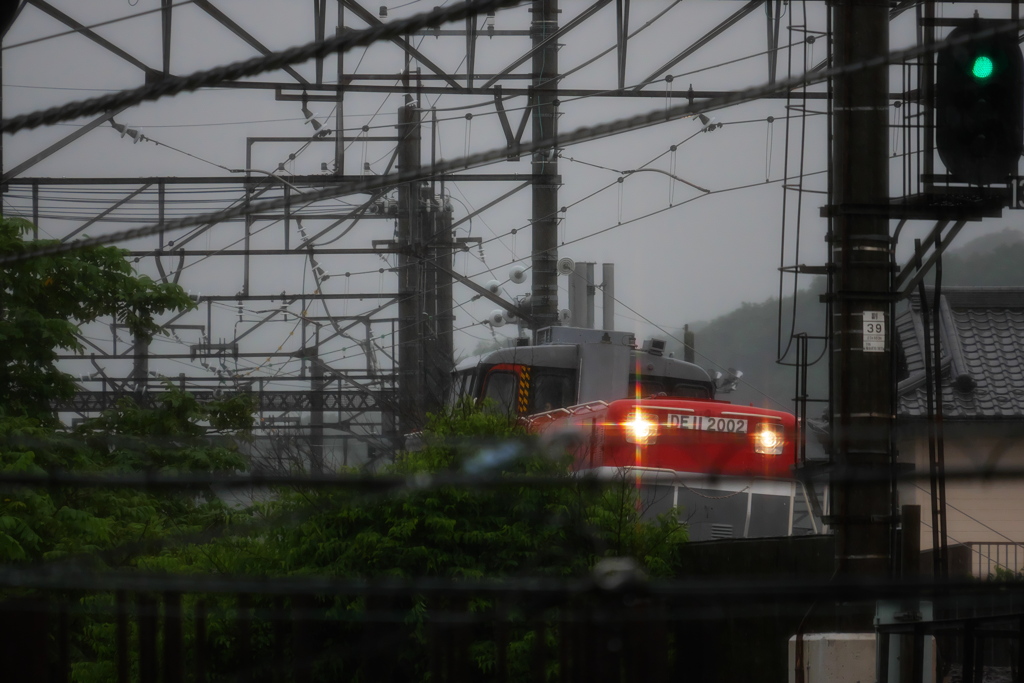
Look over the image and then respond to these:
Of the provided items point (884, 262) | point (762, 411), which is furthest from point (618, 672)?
point (762, 411)

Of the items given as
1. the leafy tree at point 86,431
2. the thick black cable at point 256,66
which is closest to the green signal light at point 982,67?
the thick black cable at point 256,66

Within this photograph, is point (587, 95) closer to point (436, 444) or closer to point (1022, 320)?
point (436, 444)

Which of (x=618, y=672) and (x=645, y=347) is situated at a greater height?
(x=645, y=347)

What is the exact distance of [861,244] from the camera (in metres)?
7.04

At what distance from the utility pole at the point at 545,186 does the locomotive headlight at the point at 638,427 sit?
4569 mm

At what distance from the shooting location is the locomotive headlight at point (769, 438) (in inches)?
466

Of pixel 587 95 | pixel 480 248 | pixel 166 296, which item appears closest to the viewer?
pixel 166 296

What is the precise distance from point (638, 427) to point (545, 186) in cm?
565

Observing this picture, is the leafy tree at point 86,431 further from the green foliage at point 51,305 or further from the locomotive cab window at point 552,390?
the locomotive cab window at point 552,390

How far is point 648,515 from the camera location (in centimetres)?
1173

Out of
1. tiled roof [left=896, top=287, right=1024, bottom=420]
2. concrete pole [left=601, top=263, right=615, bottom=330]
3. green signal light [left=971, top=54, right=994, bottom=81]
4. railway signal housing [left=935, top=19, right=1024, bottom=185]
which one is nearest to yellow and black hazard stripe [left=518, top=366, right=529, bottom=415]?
railway signal housing [left=935, top=19, right=1024, bottom=185]

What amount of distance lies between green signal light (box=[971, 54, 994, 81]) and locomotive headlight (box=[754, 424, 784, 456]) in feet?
18.4

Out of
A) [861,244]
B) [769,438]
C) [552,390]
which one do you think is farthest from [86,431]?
[861,244]

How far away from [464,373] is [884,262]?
7395 mm
